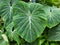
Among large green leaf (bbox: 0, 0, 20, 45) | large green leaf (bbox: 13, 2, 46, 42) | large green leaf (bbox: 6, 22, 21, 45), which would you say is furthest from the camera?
large green leaf (bbox: 0, 0, 20, 45)

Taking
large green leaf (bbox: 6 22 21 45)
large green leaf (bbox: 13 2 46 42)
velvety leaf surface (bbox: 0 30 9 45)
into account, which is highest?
large green leaf (bbox: 13 2 46 42)

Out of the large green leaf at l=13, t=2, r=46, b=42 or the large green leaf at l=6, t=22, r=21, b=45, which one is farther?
the large green leaf at l=6, t=22, r=21, b=45

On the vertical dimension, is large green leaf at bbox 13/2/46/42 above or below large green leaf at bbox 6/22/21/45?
above

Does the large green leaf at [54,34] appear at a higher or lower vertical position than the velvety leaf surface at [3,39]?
higher

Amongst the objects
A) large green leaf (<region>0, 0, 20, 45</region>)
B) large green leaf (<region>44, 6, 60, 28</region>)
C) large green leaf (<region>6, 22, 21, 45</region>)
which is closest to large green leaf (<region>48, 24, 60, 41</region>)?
large green leaf (<region>44, 6, 60, 28</region>)

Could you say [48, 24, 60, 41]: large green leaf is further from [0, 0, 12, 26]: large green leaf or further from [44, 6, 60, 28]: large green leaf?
[0, 0, 12, 26]: large green leaf

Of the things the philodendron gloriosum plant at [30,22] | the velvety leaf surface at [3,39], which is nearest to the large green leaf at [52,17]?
the philodendron gloriosum plant at [30,22]

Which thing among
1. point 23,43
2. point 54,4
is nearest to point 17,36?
point 23,43

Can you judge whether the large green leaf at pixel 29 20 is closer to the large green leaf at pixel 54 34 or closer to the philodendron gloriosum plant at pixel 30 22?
the philodendron gloriosum plant at pixel 30 22

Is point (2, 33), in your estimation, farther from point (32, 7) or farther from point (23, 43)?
point (32, 7)

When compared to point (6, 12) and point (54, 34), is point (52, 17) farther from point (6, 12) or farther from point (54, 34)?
point (6, 12)
